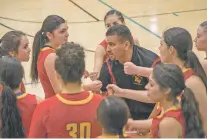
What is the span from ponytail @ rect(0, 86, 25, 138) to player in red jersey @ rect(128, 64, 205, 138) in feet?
3.15

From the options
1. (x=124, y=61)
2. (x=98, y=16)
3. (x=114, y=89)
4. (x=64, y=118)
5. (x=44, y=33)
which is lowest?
(x=64, y=118)

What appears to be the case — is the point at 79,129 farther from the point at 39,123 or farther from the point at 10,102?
the point at 10,102

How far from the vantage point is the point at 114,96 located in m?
2.90

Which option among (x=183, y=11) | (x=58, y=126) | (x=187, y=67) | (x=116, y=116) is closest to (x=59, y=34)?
(x=187, y=67)

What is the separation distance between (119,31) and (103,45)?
3.64 feet

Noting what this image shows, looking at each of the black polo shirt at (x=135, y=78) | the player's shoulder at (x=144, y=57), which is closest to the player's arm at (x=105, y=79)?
the black polo shirt at (x=135, y=78)

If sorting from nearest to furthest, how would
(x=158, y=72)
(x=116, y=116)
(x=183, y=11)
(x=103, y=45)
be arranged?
1. (x=116, y=116)
2. (x=158, y=72)
3. (x=103, y=45)
4. (x=183, y=11)

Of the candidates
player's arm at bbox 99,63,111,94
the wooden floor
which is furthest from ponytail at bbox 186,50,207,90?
the wooden floor

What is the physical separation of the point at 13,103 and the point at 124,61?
1.42 m

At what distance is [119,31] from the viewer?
4395 millimetres

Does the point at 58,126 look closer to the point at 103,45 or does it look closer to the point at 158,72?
the point at 158,72

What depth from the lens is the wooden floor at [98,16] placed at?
9.56 metres

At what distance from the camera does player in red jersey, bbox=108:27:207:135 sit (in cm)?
361

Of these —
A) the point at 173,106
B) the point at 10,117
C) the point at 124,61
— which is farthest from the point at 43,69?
the point at 173,106
